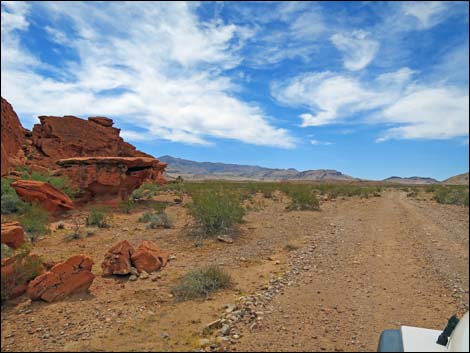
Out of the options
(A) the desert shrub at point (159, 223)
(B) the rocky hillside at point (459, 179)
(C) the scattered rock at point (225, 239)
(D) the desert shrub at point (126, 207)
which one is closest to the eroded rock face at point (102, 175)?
(D) the desert shrub at point (126, 207)

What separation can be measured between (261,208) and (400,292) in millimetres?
14309

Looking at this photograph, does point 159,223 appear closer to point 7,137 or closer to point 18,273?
point 7,137

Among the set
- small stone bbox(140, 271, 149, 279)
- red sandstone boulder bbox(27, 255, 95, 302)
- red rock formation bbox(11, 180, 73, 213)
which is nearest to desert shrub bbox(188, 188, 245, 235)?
small stone bbox(140, 271, 149, 279)

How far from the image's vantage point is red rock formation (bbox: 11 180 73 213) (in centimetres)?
1294

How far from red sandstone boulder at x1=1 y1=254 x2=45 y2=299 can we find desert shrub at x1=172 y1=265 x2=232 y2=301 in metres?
2.57

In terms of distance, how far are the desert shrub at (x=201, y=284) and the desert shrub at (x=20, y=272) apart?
8.40 ft

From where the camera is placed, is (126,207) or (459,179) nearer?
(459,179)

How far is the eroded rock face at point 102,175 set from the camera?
2022 centimetres

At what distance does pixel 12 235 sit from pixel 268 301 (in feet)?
14.0

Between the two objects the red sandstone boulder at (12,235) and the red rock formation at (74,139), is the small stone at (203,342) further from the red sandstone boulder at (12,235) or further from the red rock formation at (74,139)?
the red rock formation at (74,139)

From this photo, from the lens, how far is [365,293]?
6094 mm

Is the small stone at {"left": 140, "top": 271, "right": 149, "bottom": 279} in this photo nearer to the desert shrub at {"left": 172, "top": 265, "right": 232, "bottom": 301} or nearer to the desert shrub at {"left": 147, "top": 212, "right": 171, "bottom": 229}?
the desert shrub at {"left": 172, "top": 265, "right": 232, "bottom": 301}

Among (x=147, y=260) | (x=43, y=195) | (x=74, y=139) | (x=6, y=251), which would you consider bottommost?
(x=147, y=260)

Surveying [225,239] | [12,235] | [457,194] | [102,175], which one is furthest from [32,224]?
[102,175]
